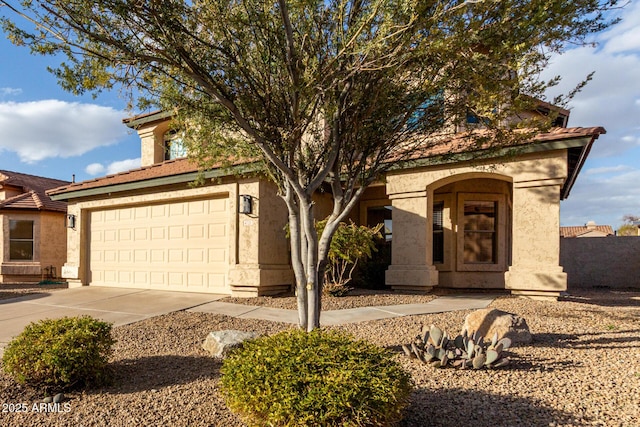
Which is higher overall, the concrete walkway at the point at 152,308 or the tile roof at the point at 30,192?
the tile roof at the point at 30,192

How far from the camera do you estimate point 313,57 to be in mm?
4836

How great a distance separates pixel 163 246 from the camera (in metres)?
12.2

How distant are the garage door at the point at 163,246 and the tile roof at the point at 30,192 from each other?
528cm

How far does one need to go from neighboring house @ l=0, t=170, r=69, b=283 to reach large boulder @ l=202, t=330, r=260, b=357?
1519 cm

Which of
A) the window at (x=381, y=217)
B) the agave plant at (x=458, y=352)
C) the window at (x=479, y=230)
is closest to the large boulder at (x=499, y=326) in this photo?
the agave plant at (x=458, y=352)

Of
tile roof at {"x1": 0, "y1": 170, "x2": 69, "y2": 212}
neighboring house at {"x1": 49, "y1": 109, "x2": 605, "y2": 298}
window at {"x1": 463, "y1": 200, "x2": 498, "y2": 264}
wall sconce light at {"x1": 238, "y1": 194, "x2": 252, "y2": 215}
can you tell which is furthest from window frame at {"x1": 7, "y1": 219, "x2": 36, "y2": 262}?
window at {"x1": 463, "y1": 200, "x2": 498, "y2": 264}

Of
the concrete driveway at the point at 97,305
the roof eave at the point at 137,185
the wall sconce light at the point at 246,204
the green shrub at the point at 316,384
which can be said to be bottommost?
the concrete driveway at the point at 97,305

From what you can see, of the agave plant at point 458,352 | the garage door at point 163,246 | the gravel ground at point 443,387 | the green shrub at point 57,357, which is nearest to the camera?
the gravel ground at point 443,387

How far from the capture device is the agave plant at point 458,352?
484 cm

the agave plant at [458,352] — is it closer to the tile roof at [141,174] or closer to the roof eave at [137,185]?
the roof eave at [137,185]

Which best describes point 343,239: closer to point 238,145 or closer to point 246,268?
point 246,268

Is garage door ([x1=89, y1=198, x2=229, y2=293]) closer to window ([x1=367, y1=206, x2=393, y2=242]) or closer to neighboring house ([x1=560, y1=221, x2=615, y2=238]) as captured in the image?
window ([x1=367, y1=206, x2=393, y2=242])

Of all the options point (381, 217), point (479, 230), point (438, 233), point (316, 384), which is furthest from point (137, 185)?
point (316, 384)

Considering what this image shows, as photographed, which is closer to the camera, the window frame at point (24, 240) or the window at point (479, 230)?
the window at point (479, 230)
